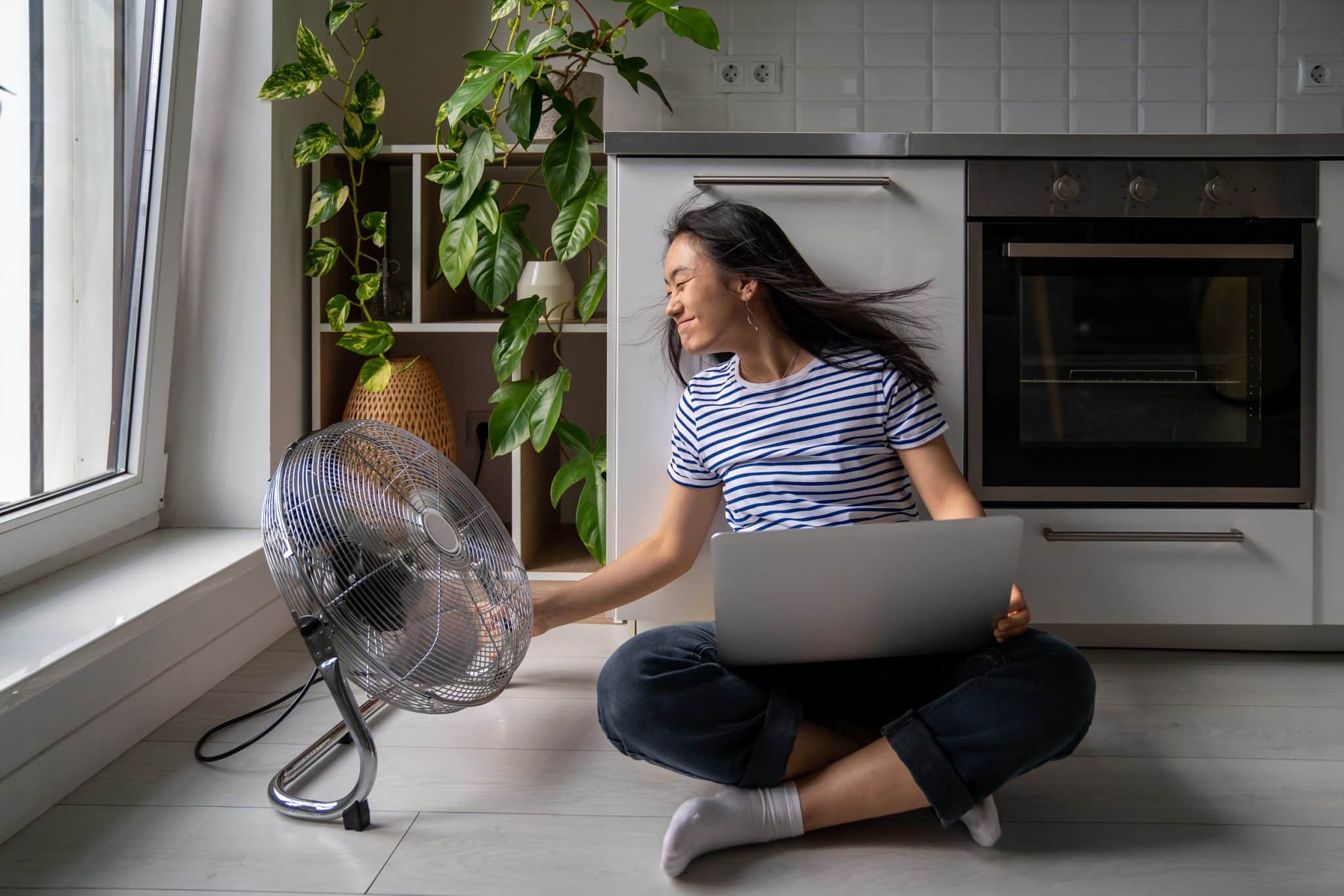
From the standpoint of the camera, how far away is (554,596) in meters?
1.37

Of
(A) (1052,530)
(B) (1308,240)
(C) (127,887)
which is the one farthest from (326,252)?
(B) (1308,240)

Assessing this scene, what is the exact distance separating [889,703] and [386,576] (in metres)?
0.65

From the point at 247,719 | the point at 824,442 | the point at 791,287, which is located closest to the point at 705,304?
the point at 791,287

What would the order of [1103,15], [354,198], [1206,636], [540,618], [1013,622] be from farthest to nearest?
[1103,15] → [354,198] → [1206,636] → [540,618] → [1013,622]

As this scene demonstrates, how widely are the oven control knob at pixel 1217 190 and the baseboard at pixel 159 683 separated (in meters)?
1.75

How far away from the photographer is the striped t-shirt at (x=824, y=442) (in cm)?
139

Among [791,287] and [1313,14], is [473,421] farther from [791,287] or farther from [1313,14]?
[1313,14]

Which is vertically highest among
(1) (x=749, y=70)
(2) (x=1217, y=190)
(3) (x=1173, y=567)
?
(1) (x=749, y=70)

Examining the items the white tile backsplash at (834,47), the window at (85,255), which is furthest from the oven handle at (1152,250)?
the window at (85,255)

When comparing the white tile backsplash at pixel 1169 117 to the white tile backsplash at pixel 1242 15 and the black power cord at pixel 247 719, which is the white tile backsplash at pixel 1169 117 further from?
the black power cord at pixel 247 719

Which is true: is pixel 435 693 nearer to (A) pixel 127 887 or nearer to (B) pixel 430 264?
(A) pixel 127 887

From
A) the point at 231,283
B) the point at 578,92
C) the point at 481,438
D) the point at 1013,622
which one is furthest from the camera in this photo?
the point at 481,438

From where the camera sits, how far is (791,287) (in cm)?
148

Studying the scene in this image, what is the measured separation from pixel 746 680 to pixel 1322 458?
113cm
